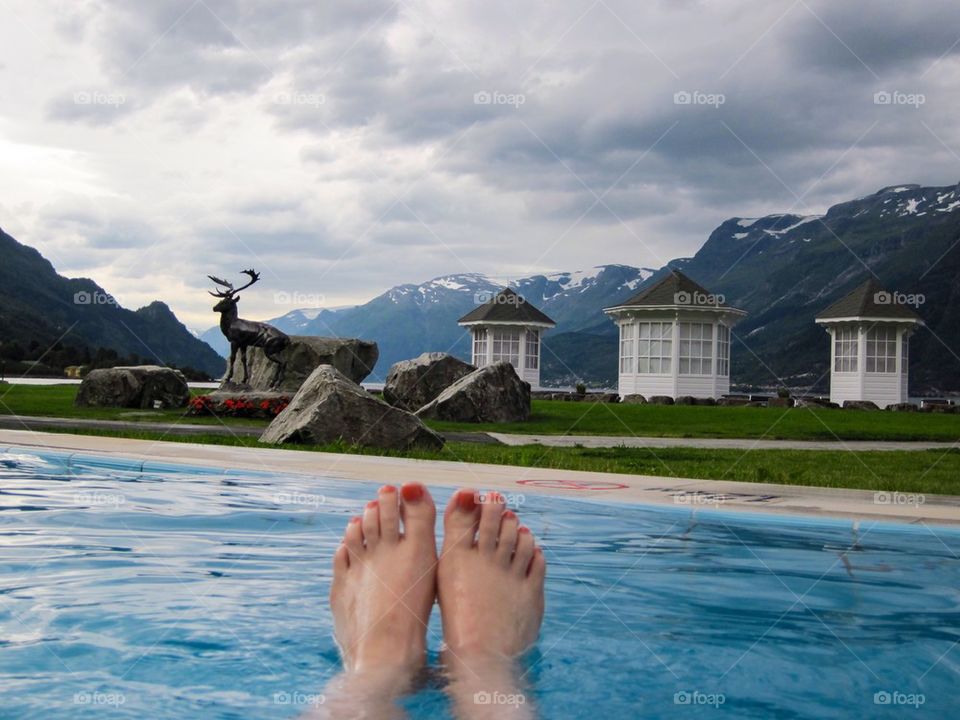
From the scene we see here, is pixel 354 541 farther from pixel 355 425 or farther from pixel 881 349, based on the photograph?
pixel 881 349

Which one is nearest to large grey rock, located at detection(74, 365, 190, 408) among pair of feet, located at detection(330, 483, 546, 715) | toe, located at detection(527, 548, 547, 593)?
pair of feet, located at detection(330, 483, 546, 715)

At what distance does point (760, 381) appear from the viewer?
371 feet

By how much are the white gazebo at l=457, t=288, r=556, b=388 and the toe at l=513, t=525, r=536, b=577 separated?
3192 centimetres

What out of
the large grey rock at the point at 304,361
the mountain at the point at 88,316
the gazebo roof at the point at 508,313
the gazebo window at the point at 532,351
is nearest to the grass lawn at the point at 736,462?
the large grey rock at the point at 304,361

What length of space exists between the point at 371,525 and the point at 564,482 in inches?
149

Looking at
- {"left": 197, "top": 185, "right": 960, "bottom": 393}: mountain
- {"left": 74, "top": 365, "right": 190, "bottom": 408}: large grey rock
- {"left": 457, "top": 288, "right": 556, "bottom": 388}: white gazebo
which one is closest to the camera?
{"left": 74, "top": 365, "right": 190, "bottom": 408}: large grey rock

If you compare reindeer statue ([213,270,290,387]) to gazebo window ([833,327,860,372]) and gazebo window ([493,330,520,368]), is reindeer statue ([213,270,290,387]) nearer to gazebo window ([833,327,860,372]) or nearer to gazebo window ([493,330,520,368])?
gazebo window ([493,330,520,368])

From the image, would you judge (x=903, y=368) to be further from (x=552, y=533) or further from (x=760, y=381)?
(x=760, y=381)

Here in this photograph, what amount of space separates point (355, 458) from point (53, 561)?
4233 mm

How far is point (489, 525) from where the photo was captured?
375 cm

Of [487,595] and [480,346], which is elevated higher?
[480,346]

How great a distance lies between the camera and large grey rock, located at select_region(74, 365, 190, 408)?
17750 millimetres

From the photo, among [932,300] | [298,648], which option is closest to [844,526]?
[298,648]

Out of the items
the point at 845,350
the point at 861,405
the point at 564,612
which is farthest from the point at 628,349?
the point at 564,612
